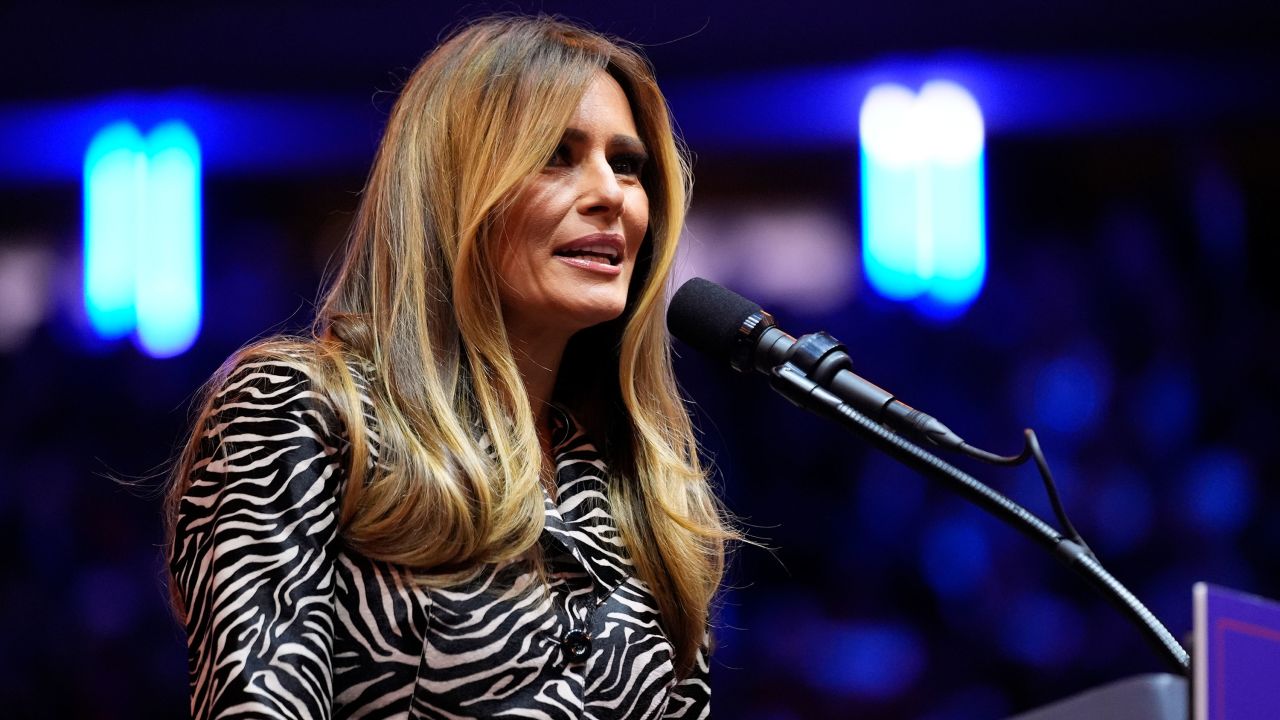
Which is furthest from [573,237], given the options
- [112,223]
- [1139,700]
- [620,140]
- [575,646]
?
[112,223]

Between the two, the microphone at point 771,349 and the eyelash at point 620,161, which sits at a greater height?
the eyelash at point 620,161

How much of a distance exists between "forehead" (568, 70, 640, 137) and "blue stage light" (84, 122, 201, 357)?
241 centimetres

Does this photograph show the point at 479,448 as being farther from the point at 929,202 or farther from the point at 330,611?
the point at 929,202

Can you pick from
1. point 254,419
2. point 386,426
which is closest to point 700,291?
point 386,426

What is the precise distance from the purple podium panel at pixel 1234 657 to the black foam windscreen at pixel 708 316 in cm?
56

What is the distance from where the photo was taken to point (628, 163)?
5.14ft

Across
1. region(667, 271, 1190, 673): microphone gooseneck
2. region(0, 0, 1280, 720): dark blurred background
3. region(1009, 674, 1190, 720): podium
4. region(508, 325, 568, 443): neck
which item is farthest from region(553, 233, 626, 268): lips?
region(0, 0, 1280, 720): dark blurred background

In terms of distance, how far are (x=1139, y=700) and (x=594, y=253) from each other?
77 cm

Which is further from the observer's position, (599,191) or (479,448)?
(599,191)

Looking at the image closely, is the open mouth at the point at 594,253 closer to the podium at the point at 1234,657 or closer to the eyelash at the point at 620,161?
the eyelash at the point at 620,161

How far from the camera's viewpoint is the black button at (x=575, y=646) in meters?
1.32

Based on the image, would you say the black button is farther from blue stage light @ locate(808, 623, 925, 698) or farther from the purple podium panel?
blue stage light @ locate(808, 623, 925, 698)

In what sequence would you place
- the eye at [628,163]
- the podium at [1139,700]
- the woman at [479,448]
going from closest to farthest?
the podium at [1139,700] → the woman at [479,448] → the eye at [628,163]

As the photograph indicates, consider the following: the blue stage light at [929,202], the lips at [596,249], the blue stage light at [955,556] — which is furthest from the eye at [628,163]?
the blue stage light at [955,556]
